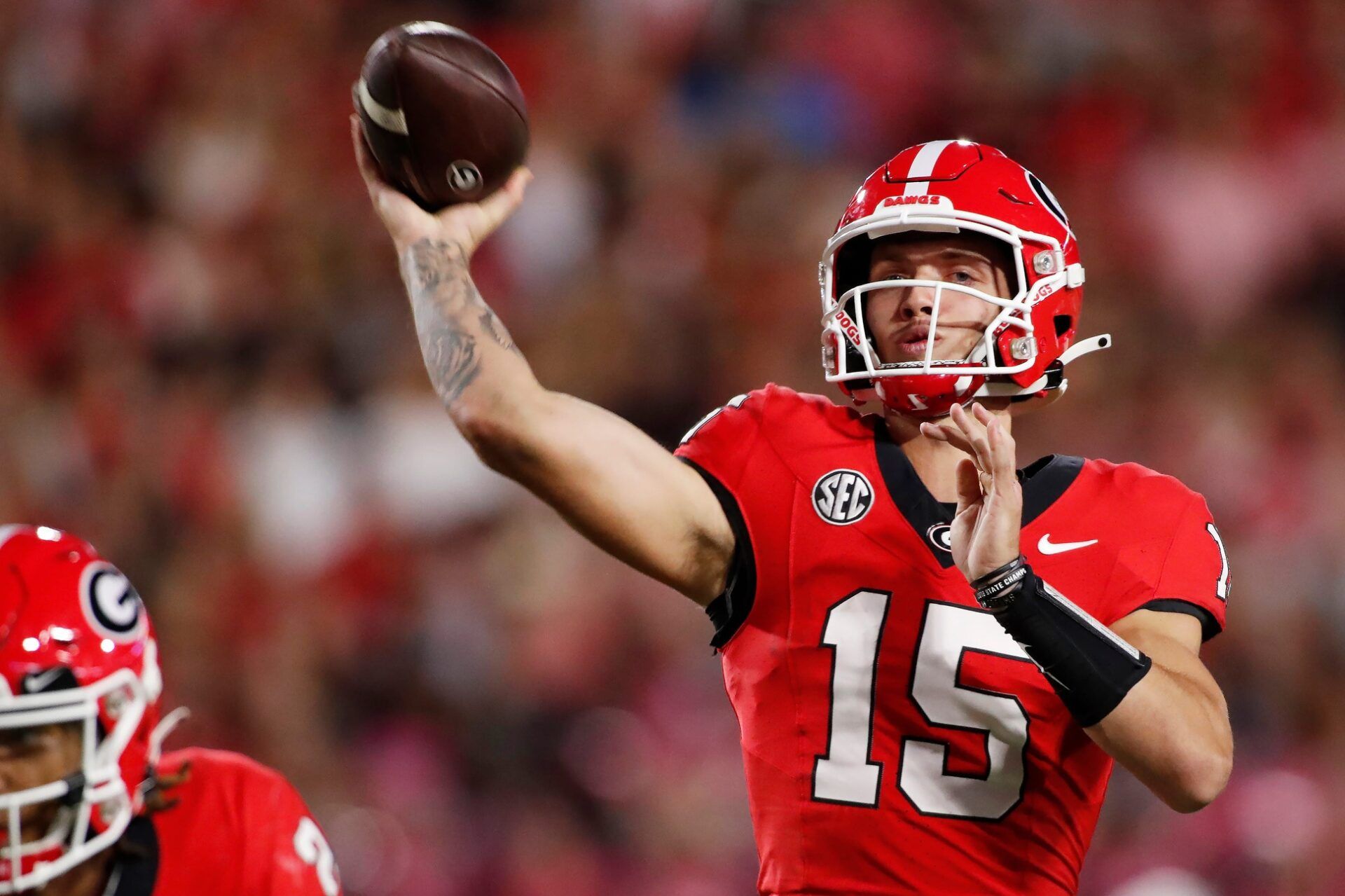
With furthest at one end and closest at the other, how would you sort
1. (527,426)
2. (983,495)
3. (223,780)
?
(223,780) < (983,495) < (527,426)

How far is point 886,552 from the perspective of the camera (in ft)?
7.47

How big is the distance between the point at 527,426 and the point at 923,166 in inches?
33.4

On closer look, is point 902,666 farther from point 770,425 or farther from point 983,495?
point 770,425

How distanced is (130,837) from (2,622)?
13.8 inches

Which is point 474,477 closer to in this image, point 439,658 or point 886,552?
point 439,658

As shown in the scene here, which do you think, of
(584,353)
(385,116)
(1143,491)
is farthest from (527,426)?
(584,353)

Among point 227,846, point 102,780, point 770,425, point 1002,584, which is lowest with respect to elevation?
point 227,846

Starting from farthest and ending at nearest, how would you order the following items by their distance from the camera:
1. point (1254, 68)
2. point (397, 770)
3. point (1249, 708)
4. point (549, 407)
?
point (1254, 68)
point (397, 770)
point (1249, 708)
point (549, 407)

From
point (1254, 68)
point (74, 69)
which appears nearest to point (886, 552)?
point (1254, 68)

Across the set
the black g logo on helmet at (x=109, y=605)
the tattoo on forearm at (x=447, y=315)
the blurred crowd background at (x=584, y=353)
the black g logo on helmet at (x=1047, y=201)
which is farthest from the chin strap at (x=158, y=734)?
the blurred crowd background at (x=584, y=353)

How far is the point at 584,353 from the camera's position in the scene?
5.98 m

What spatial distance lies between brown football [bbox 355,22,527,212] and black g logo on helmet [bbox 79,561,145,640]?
26.9 inches

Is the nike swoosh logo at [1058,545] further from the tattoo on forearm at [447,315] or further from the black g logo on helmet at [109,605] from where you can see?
the black g logo on helmet at [109,605]

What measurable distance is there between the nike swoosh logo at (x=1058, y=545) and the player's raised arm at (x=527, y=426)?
44 centimetres
